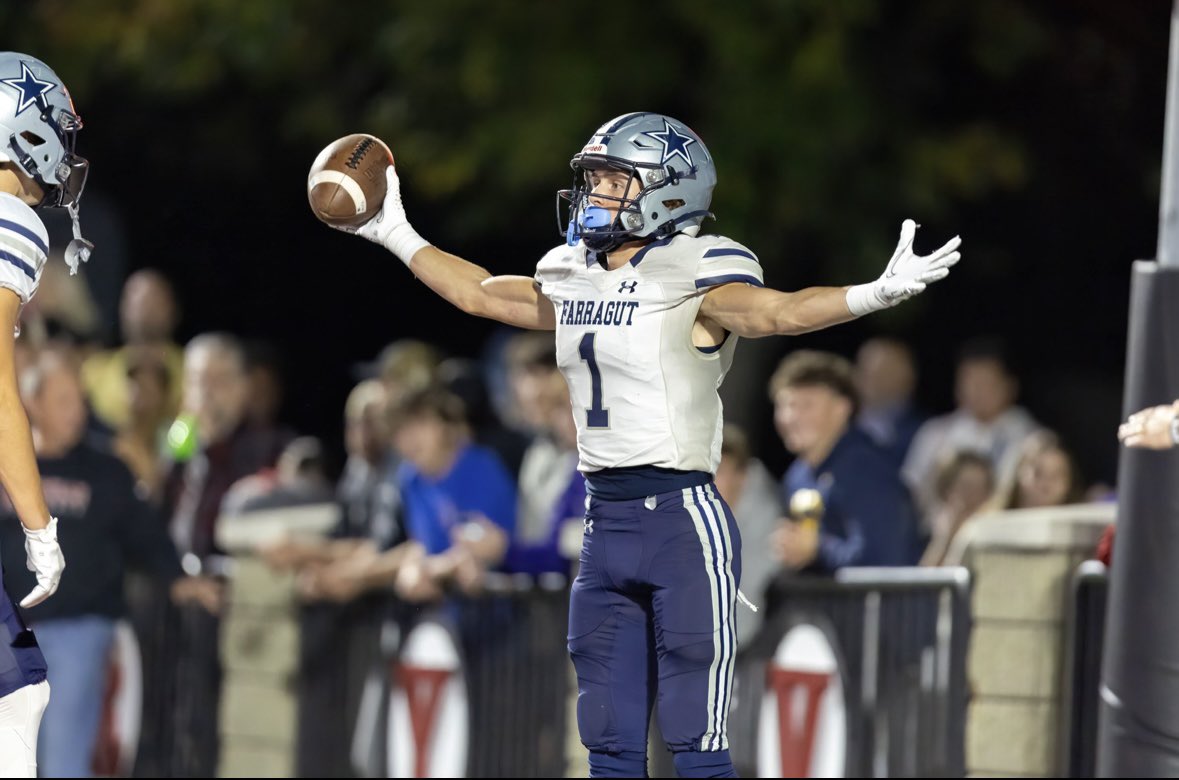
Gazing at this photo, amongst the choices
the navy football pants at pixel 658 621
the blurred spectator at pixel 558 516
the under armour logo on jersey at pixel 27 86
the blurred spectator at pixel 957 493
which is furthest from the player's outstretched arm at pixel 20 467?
the blurred spectator at pixel 957 493

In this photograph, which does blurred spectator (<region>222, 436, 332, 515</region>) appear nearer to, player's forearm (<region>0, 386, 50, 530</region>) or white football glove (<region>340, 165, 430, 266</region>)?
white football glove (<region>340, 165, 430, 266</region>)

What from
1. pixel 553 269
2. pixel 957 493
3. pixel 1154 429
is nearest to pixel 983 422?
pixel 957 493

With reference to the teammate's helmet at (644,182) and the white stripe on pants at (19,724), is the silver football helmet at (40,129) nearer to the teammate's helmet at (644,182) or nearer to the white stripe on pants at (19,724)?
the white stripe on pants at (19,724)

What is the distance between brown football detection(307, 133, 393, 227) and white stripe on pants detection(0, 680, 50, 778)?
6.10 ft

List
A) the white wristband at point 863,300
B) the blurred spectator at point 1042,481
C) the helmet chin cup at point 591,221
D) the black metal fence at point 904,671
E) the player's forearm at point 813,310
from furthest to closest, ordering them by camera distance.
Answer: the blurred spectator at point 1042,481, the black metal fence at point 904,671, the helmet chin cup at point 591,221, the player's forearm at point 813,310, the white wristband at point 863,300

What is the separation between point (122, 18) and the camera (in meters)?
13.9

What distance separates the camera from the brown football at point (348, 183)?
6.91 meters

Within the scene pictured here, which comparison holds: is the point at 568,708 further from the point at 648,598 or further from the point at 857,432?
the point at 648,598

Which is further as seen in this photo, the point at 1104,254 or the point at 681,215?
the point at 1104,254

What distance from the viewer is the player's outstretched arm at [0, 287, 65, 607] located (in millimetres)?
5879

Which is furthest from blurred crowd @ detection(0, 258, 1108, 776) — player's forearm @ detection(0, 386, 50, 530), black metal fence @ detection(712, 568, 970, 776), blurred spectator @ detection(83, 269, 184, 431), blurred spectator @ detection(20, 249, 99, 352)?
player's forearm @ detection(0, 386, 50, 530)

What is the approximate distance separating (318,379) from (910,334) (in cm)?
445

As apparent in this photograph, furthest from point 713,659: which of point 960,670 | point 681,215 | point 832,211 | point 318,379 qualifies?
point 318,379

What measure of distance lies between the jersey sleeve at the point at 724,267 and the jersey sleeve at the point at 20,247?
76.7 inches
